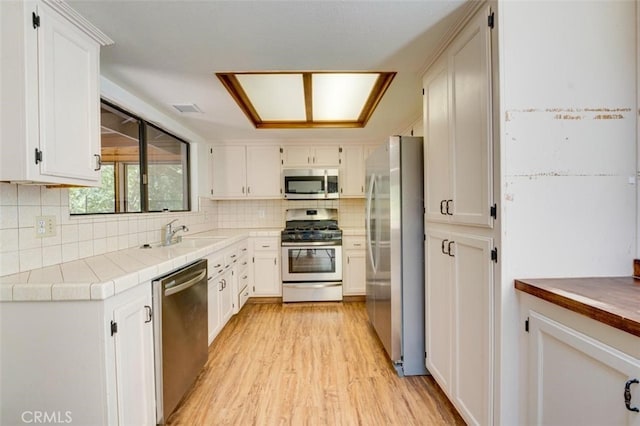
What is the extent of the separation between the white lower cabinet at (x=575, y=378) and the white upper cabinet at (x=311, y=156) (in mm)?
3090

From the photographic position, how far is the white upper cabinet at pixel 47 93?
1214 mm

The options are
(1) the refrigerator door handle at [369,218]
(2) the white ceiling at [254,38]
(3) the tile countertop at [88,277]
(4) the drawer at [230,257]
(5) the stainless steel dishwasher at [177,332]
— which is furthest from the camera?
(4) the drawer at [230,257]

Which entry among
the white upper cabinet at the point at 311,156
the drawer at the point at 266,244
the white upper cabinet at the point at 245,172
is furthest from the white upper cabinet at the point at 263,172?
the drawer at the point at 266,244

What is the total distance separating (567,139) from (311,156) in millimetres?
2988

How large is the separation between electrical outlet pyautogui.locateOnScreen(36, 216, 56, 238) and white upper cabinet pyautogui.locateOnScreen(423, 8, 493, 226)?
225 centimetres

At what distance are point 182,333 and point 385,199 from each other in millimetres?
1679

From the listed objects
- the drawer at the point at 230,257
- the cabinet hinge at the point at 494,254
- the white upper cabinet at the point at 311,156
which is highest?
the white upper cabinet at the point at 311,156

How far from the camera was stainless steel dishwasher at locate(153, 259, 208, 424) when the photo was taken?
60.1 inches

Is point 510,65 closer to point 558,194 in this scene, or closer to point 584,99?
point 584,99

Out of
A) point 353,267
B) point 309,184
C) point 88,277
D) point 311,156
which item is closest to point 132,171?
point 88,277

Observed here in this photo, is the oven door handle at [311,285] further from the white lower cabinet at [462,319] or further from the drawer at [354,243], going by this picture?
the white lower cabinet at [462,319]

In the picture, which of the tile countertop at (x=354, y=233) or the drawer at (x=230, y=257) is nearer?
the drawer at (x=230, y=257)

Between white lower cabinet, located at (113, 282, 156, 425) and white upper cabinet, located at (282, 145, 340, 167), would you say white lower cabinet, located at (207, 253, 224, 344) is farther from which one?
white upper cabinet, located at (282, 145, 340, 167)

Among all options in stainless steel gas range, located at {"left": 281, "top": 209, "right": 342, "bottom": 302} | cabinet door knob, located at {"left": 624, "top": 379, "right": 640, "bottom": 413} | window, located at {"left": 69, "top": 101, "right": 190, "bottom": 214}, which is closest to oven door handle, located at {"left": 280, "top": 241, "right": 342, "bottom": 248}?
stainless steel gas range, located at {"left": 281, "top": 209, "right": 342, "bottom": 302}
